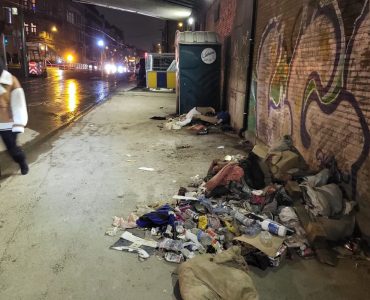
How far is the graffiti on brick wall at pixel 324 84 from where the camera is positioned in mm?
3857

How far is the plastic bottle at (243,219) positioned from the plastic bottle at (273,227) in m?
0.14

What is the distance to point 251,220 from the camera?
405 centimetres

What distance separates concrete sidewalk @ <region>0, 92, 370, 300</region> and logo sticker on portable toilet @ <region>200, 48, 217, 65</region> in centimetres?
441

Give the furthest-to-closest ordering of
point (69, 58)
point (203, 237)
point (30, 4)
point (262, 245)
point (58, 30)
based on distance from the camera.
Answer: point (69, 58)
point (58, 30)
point (30, 4)
point (203, 237)
point (262, 245)

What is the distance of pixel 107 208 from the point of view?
15.0 feet

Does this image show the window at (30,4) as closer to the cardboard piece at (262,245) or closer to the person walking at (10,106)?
the person walking at (10,106)

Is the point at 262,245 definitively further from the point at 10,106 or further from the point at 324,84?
the point at 10,106

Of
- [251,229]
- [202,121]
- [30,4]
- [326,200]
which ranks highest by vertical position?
[30,4]

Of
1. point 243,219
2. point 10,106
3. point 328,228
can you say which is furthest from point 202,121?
point 328,228

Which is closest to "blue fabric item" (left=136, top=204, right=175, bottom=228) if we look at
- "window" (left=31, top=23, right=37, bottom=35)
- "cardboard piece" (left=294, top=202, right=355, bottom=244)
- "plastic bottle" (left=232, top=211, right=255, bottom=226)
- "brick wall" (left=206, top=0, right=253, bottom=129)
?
"plastic bottle" (left=232, top=211, right=255, bottom=226)

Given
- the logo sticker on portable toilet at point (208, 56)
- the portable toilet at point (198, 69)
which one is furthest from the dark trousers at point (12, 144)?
the logo sticker on portable toilet at point (208, 56)

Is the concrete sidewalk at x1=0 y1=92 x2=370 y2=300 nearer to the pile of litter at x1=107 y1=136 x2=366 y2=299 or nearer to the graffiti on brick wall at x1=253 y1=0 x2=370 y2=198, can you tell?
the pile of litter at x1=107 y1=136 x2=366 y2=299

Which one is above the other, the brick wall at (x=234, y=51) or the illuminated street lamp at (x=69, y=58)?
the illuminated street lamp at (x=69, y=58)

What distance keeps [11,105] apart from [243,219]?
378 cm
